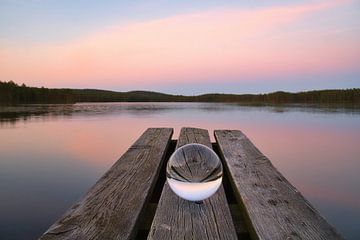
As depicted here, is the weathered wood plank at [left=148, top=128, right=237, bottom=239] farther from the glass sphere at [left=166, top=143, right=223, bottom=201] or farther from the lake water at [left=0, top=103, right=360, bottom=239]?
the lake water at [left=0, top=103, right=360, bottom=239]

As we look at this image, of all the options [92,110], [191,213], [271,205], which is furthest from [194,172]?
[92,110]

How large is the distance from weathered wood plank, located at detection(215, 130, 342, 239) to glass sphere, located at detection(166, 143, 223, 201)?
0.21 m

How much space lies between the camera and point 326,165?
366 inches

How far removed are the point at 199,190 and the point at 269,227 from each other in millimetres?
320

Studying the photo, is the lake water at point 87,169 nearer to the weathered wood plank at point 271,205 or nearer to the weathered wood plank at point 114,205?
the weathered wood plank at point 114,205

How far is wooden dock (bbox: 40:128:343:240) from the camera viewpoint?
1.32 metres

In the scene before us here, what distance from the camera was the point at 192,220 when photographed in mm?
1438

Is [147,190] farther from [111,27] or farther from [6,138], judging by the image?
[111,27]

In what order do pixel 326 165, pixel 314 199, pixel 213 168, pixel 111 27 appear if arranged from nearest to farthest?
pixel 213 168 < pixel 314 199 < pixel 326 165 < pixel 111 27

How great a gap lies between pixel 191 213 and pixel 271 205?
1.21ft

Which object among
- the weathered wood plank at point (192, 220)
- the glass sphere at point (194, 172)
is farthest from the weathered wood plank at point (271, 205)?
the glass sphere at point (194, 172)

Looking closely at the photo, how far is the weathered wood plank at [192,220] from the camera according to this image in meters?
1.31

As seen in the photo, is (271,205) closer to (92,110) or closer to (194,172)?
(194,172)

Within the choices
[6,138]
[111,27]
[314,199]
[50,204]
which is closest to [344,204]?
[314,199]
